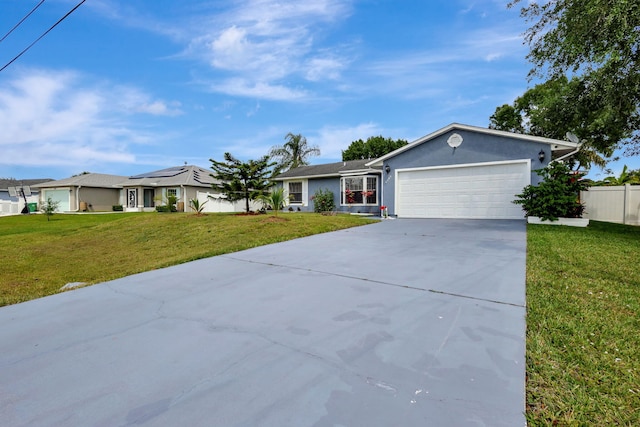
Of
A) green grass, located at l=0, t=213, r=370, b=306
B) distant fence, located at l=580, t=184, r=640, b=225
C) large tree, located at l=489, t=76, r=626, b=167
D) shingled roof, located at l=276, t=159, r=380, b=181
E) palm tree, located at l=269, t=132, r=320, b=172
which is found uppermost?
palm tree, located at l=269, t=132, r=320, b=172

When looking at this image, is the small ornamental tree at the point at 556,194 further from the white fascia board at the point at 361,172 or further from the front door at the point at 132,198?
the front door at the point at 132,198

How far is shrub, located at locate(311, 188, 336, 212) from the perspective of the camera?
57.1 ft

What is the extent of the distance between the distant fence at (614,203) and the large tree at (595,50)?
7.47ft

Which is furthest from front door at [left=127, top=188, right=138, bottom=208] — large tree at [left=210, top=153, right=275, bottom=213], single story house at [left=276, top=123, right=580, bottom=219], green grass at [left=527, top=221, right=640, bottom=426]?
green grass at [left=527, top=221, right=640, bottom=426]

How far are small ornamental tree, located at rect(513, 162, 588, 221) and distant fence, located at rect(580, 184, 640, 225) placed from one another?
4.64m

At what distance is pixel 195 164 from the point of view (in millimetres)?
29672

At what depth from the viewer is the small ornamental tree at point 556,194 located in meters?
9.64

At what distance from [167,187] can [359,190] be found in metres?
16.1

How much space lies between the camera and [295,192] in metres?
19.6

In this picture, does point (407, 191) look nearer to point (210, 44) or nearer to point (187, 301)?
point (210, 44)

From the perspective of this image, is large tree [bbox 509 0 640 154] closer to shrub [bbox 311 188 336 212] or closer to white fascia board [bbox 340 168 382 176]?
white fascia board [bbox 340 168 382 176]

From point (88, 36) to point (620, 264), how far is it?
1387cm

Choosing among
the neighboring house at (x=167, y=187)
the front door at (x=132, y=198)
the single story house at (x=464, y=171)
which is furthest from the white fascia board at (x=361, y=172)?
the front door at (x=132, y=198)

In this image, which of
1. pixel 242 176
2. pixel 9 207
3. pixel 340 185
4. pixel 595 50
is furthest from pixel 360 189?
pixel 9 207
